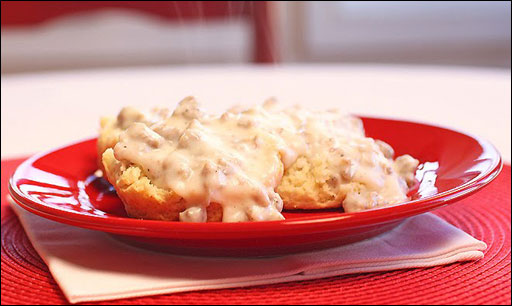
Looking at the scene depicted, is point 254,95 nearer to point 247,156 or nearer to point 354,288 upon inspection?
point 247,156

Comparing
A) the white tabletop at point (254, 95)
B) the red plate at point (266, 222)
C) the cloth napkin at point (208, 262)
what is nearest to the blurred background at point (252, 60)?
the white tabletop at point (254, 95)

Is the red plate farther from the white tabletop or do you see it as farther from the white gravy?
the white tabletop

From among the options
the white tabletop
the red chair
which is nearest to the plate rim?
the white tabletop

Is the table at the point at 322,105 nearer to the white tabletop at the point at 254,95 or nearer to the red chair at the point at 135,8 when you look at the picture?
the white tabletop at the point at 254,95

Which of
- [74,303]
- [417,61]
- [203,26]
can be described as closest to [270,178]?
[74,303]

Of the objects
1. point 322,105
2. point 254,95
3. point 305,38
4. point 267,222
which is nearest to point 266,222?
point 267,222

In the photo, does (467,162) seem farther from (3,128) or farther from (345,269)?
(3,128)
